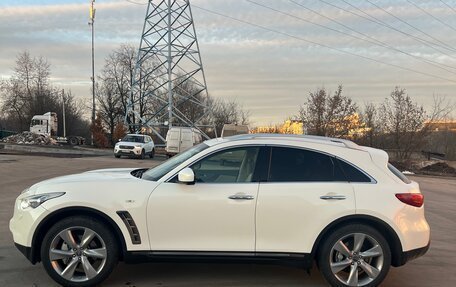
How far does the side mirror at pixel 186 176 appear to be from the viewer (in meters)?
4.57

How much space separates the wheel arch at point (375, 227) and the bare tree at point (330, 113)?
27872 mm

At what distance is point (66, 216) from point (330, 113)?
29.4 meters

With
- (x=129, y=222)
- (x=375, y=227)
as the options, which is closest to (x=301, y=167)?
(x=375, y=227)

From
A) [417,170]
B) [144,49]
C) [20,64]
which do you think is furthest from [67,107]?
[417,170]

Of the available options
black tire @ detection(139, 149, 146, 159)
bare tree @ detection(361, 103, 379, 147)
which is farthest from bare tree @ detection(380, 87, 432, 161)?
black tire @ detection(139, 149, 146, 159)

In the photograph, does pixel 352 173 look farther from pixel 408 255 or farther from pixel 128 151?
pixel 128 151

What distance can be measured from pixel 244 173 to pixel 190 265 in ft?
4.99

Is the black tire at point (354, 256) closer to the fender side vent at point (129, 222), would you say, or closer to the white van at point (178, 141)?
the fender side vent at point (129, 222)

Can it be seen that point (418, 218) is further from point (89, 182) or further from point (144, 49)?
point (144, 49)

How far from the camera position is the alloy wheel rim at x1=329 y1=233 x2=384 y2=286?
186 inches

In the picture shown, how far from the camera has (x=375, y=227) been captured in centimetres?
480

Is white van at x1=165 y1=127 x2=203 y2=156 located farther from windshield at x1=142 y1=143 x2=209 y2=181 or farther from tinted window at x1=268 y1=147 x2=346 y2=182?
tinted window at x1=268 y1=147 x2=346 y2=182

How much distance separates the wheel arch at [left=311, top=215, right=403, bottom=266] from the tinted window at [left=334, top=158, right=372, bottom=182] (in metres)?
0.40

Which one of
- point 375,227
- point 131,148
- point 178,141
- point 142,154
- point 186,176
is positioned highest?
point 186,176
